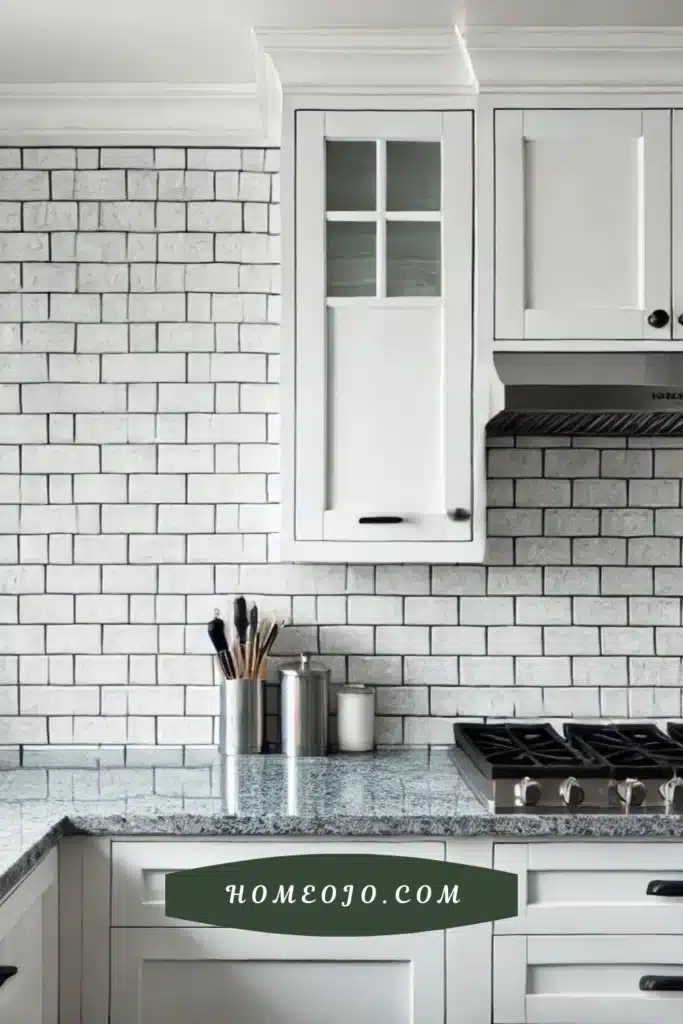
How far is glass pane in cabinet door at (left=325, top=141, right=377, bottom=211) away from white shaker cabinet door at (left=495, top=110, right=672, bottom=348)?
0.97 feet

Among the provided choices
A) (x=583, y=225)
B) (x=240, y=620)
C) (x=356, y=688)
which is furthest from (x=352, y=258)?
(x=356, y=688)

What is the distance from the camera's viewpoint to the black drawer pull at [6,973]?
65.6 inches

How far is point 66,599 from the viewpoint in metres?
2.71

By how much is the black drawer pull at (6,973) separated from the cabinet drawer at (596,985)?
904mm

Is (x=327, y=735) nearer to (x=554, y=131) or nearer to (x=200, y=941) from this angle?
(x=200, y=941)

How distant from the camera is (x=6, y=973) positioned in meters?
1.68

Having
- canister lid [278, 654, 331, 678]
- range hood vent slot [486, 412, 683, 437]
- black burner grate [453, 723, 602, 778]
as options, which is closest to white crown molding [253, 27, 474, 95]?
range hood vent slot [486, 412, 683, 437]

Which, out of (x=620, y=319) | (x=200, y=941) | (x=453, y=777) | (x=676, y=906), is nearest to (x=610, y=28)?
(x=620, y=319)

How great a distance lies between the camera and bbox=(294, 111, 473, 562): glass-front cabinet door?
2422 millimetres

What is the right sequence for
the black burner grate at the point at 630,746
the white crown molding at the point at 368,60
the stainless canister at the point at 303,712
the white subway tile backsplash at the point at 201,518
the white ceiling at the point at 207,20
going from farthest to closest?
the white subway tile backsplash at the point at 201,518 < the stainless canister at the point at 303,712 < the white crown molding at the point at 368,60 < the white ceiling at the point at 207,20 < the black burner grate at the point at 630,746

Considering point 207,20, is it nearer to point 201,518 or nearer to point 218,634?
point 201,518

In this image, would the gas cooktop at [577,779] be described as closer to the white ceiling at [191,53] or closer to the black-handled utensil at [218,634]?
the black-handled utensil at [218,634]

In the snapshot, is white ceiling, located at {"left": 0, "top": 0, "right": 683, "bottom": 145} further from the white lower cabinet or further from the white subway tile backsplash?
the white lower cabinet

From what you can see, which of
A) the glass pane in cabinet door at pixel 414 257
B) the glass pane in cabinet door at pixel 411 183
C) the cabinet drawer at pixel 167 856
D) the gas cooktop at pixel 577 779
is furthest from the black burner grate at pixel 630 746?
the glass pane in cabinet door at pixel 411 183
